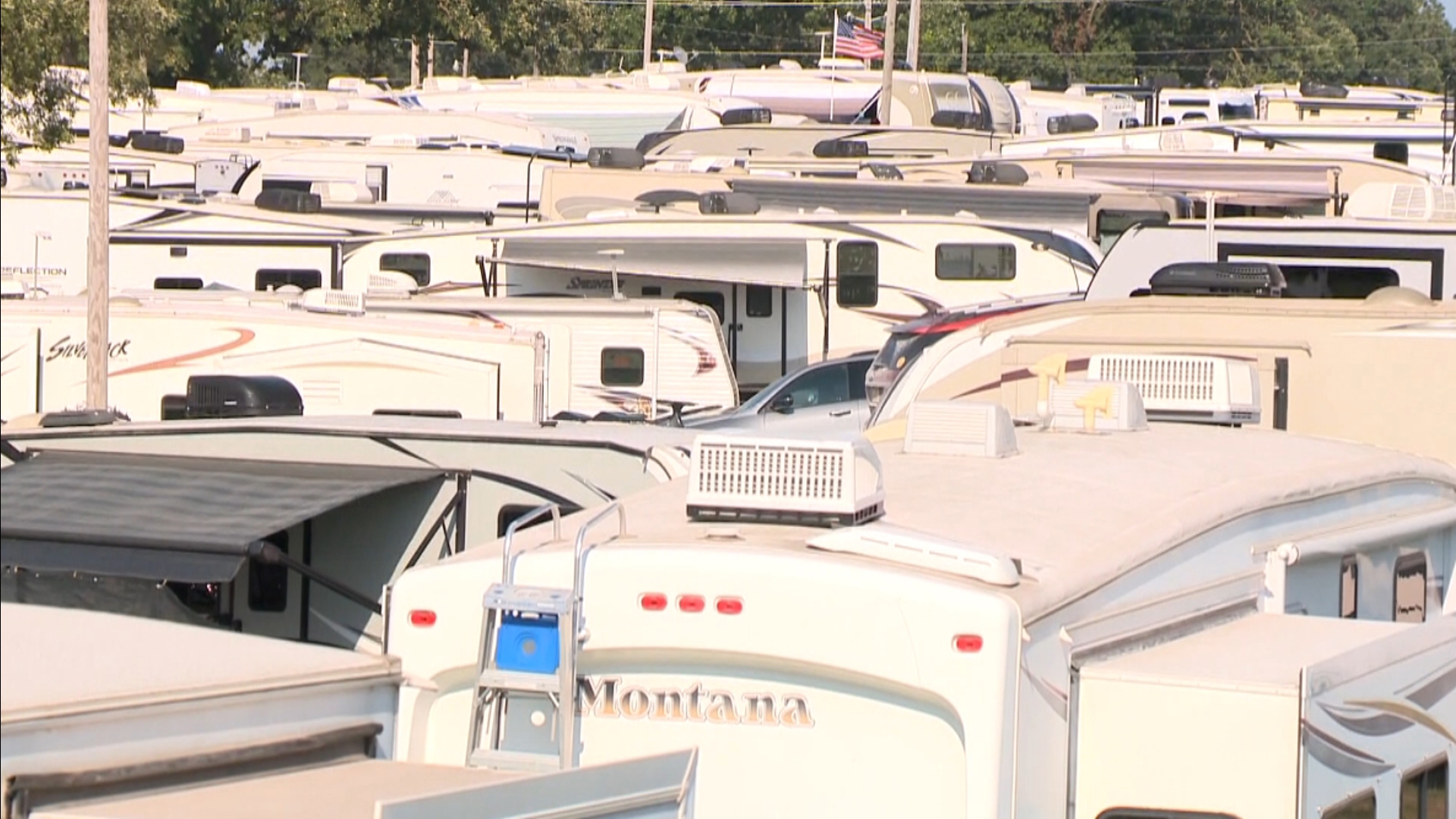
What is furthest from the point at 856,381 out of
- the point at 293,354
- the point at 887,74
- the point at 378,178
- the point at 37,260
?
the point at 887,74

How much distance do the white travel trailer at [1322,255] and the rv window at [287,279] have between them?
374 inches

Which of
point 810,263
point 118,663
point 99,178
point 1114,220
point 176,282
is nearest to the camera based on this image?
point 118,663

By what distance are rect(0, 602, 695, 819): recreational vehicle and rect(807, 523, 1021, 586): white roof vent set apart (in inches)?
24.9

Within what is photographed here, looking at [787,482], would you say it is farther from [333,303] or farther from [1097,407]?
[333,303]

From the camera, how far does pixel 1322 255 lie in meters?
14.1

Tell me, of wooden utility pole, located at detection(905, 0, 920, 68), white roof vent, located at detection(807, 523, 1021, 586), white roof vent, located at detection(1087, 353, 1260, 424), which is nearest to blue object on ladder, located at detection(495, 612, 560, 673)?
white roof vent, located at detection(807, 523, 1021, 586)

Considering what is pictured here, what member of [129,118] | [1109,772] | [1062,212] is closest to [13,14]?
[1109,772]

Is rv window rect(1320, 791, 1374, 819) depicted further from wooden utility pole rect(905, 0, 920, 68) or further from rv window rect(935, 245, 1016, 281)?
wooden utility pole rect(905, 0, 920, 68)

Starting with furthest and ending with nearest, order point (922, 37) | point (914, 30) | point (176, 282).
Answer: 1. point (922, 37)
2. point (914, 30)
3. point (176, 282)

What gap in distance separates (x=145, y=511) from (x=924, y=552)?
1.75 metres

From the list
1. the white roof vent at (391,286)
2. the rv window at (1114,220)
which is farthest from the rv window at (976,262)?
the white roof vent at (391,286)

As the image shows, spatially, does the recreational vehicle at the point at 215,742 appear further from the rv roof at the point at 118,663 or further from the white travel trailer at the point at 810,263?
the white travel trailer at the point at 810,263

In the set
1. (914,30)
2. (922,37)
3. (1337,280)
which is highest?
(922,37)

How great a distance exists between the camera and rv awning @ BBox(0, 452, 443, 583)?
4281 mm
